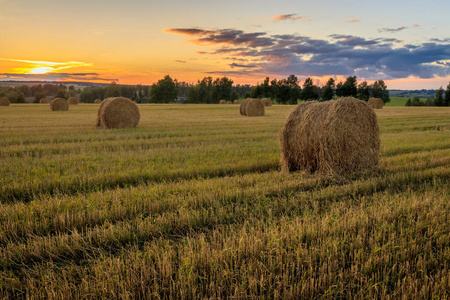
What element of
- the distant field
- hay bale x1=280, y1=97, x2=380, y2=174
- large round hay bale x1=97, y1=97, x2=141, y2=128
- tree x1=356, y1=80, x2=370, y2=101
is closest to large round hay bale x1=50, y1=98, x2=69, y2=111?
large round hay bale x1=97, y1=97, x2=141, y2=128

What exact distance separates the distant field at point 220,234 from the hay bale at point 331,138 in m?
0.61

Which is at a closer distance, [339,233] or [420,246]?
[420,246]

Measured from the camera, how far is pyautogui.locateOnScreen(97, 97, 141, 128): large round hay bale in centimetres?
1900

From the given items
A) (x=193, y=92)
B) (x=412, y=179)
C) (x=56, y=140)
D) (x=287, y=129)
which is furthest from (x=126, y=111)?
(x=193, y=92)

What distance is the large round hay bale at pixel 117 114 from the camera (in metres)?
19.0

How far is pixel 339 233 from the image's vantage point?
175 inches

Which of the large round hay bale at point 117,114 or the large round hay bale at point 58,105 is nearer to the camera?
the large round hay bale at point 117,114

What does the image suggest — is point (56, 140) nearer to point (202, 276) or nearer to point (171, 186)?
point (171, 186)

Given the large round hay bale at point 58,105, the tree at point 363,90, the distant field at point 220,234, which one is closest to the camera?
the distant field at point 220,234

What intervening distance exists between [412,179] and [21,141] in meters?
13.4

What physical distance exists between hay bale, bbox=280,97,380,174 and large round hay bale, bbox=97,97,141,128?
12.7 metres

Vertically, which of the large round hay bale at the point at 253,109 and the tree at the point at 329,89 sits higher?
the tree at the point at 329,89

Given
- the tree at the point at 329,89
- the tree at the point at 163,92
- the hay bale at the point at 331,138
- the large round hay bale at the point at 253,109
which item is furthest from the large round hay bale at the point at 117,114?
the tree at the point at 163,92

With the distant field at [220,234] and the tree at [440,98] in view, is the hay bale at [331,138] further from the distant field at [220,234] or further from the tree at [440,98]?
the tree at [440,98]
